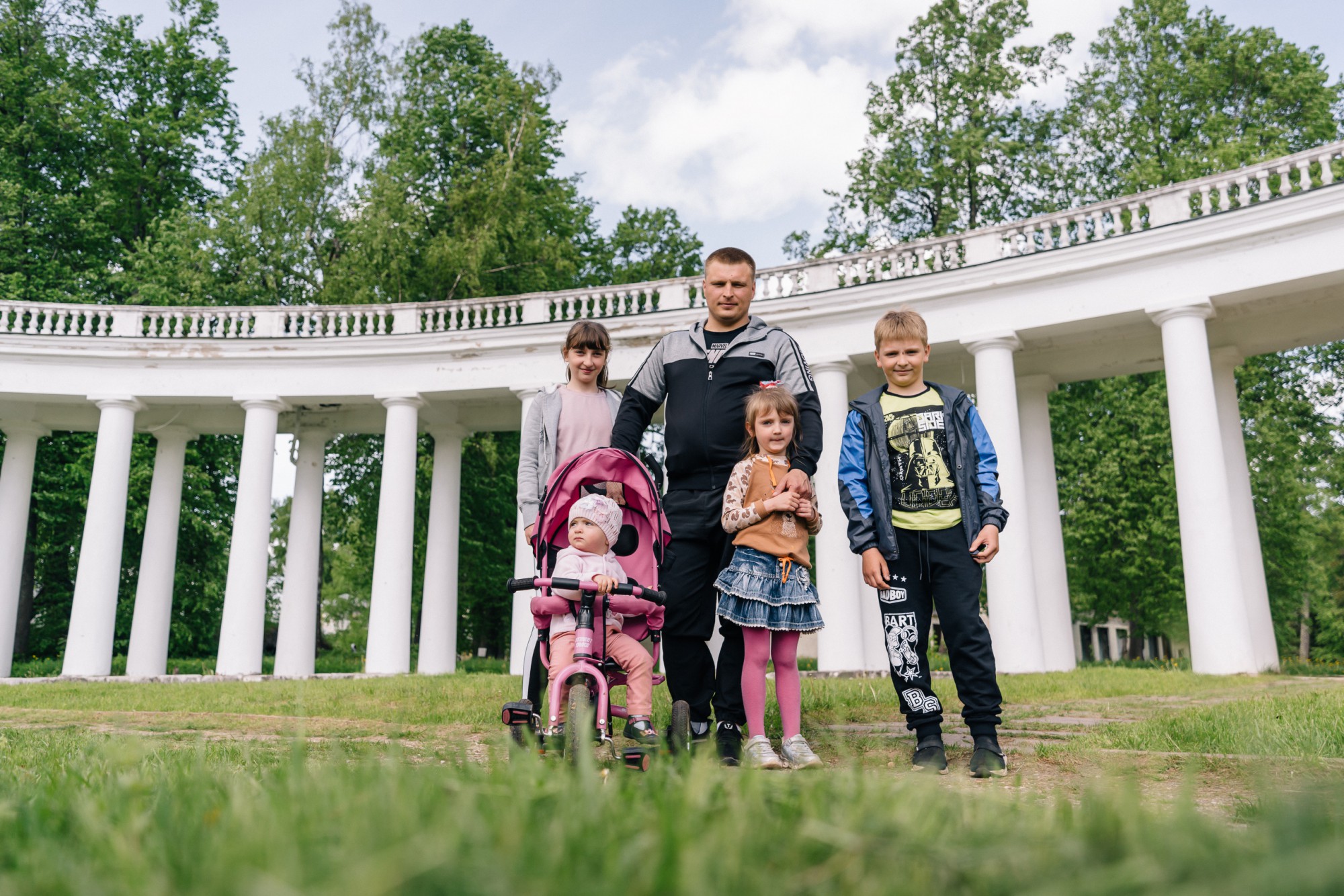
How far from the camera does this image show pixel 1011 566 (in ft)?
45.0

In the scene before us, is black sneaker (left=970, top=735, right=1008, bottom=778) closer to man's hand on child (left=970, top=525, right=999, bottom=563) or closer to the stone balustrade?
man's hand on child (left=970, top=525, right=999, bottom=563)

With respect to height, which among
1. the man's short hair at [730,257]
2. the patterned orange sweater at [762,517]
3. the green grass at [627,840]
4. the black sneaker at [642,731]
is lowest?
the black sneaker at [642,731]

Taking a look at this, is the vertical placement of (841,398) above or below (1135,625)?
above

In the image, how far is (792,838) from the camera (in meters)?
1.45

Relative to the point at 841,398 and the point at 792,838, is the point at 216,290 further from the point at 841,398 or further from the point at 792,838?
the point at 792,838

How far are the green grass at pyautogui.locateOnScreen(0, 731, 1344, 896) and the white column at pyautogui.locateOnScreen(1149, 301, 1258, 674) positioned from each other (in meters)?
12.2

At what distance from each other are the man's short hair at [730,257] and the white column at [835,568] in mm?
9528

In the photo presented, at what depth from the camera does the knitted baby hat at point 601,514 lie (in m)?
4.59

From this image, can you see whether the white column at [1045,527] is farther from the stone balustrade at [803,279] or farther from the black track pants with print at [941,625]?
the black track pants with print at [941,625]

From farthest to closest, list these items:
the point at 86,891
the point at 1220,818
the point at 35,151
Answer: the point at 35,151 → the point at 1220,818 → the point at 86,891

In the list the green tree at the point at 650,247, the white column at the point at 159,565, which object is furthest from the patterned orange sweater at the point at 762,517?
the green tree at the point at 650,247

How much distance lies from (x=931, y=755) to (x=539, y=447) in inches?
110

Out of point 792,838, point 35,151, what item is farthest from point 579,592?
point 35,151

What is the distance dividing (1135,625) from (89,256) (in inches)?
1222
